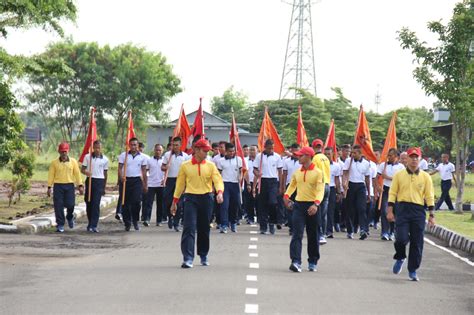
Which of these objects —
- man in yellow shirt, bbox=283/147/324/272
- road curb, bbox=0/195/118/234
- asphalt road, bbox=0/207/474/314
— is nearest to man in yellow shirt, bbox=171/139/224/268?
asphalt road, bbox=0/207/474/314

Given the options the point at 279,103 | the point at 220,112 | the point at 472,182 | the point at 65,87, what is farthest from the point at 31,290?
the point at 220,112

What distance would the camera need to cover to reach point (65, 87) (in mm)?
61438

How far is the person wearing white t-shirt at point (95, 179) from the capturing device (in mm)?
20828

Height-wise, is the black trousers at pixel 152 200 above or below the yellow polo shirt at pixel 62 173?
below

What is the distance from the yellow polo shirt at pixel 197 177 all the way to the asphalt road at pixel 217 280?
1.07 m

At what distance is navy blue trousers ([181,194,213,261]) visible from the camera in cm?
1474

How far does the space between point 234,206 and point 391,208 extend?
7181 millimetres

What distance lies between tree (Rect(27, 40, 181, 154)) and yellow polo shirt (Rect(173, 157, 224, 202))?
45.5m

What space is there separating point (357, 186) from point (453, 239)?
2.14 meters

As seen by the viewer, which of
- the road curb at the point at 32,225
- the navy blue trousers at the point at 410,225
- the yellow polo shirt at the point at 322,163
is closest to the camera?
the navy blue trousers at the point at 410,225

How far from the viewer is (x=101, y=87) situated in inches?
2366

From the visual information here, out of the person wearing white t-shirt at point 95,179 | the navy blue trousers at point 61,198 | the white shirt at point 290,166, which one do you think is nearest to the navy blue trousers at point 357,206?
the white shirt at point 290,166

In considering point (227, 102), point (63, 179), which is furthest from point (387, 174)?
point (227, 102)

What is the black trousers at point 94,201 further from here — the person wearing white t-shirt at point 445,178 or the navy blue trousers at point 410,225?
the person wearing white t-shirt at point 445,178
